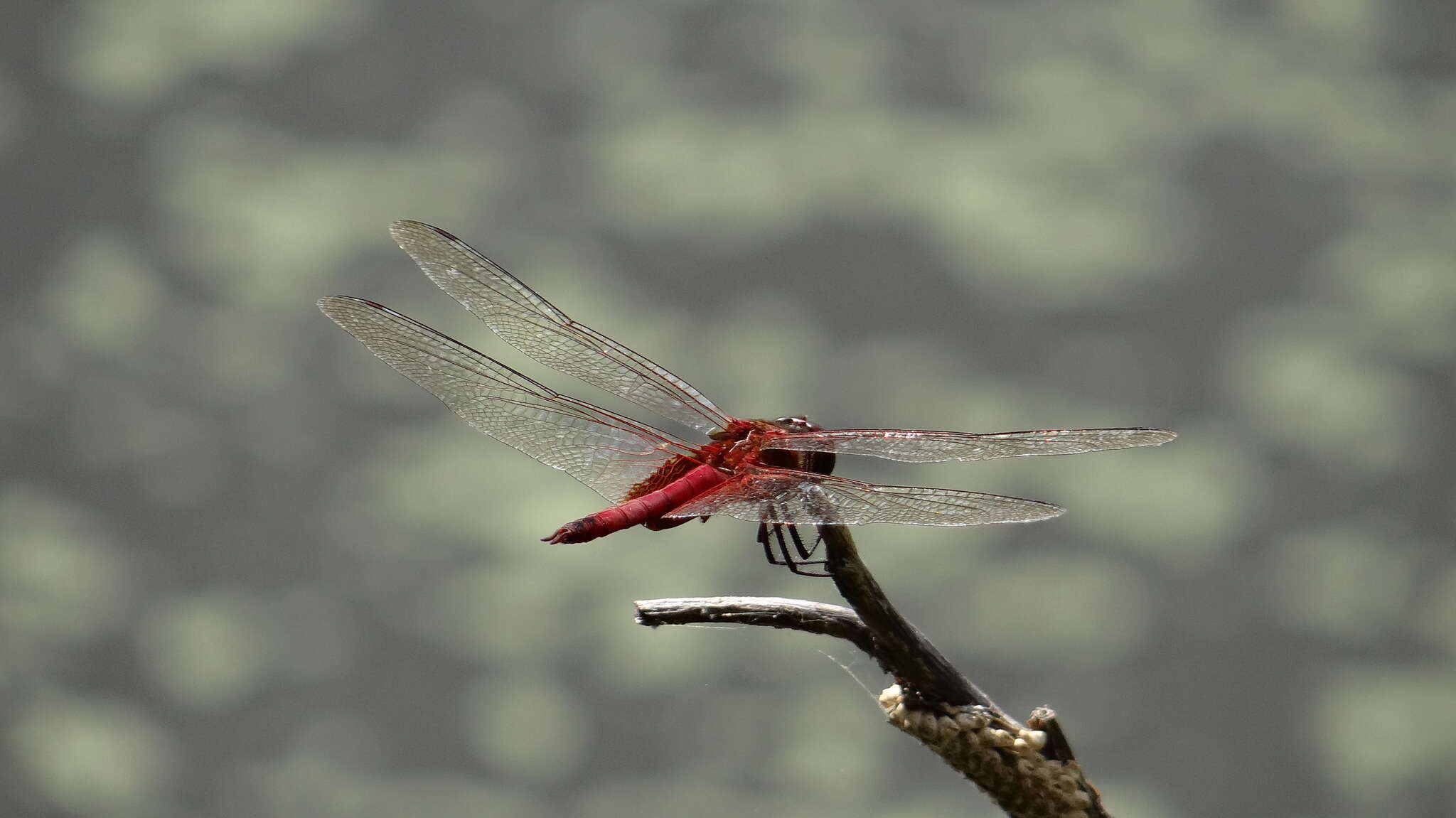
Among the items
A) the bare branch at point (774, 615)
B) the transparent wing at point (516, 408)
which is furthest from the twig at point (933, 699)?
the transparent wing at point (516, 408)

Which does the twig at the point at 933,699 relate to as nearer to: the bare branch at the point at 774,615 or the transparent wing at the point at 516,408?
the bare branch at the point at 774,615

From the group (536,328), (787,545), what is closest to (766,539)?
(787,545)

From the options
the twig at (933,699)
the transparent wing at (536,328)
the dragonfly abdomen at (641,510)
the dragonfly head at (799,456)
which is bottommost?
the twig at (933,699)

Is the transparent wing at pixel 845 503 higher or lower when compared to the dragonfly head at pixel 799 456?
lower

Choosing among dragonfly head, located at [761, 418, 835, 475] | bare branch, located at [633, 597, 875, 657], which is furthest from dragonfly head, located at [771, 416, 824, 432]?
bare branch, located at [633, 597, 875, 657]

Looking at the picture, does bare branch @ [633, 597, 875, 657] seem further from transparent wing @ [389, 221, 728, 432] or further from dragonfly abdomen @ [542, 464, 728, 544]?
transparent wing @ [389, 221, 728, 432]

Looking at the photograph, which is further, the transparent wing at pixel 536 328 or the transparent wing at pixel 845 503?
the transparent wing at pixel 536 328
